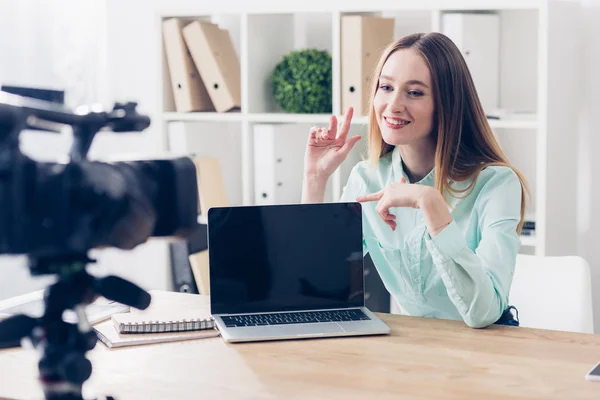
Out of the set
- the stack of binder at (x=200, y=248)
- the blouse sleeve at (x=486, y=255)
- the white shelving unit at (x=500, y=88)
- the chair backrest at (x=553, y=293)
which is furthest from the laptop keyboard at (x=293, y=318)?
the stack of binder at (x=200, y=248)

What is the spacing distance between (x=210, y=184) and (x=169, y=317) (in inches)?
57.5

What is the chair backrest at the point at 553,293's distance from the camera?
2010mm

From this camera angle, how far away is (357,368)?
145cm

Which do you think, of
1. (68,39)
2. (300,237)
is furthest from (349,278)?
(68,39)

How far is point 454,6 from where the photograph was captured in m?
2.80

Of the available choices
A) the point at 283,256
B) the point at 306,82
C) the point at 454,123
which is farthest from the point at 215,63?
the point at 283,256

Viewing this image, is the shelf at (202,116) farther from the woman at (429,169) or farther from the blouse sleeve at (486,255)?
the blouse sleeve at (486,255)

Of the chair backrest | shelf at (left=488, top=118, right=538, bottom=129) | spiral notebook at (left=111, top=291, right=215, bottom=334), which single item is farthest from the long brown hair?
shelf at (left=488, top=118, right=538, bottom=129)

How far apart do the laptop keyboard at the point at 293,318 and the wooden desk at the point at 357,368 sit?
78 mm

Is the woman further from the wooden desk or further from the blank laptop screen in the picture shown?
the wooden desk

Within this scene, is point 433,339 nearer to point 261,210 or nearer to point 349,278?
point 349,278

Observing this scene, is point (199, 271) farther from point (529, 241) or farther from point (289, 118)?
point (529, 241)

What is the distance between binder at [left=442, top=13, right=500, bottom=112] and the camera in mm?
2814

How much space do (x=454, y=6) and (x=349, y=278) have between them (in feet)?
4.49
